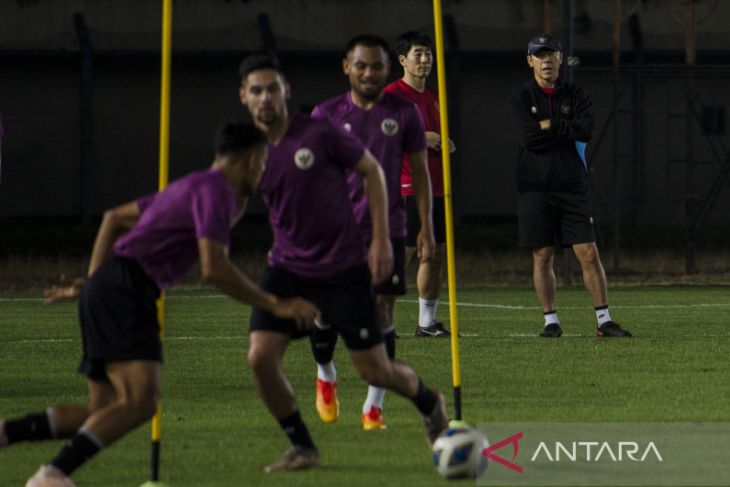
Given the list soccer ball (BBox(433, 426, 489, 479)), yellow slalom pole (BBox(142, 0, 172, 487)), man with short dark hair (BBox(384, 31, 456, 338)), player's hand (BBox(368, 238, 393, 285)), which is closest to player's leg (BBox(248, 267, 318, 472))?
player's hand (BBox(368, 238, 393, 285))

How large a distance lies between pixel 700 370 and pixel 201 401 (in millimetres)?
3691

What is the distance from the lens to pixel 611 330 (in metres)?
15.6

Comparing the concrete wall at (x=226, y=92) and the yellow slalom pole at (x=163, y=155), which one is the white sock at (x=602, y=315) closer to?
the yellow slalom pole at (x=163, y=155)

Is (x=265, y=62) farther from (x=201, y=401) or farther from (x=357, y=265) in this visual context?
(x=201, y=401)

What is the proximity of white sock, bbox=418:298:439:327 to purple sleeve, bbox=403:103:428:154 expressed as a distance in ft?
17.2

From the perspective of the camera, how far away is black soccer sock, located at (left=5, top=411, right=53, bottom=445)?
860cm

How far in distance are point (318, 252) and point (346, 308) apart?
0.30 meters

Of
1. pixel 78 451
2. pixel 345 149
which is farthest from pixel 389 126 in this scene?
pixel 78 451

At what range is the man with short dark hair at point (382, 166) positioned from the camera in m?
10.3

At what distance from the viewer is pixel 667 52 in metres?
36.3

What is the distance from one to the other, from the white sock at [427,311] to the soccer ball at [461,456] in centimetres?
704

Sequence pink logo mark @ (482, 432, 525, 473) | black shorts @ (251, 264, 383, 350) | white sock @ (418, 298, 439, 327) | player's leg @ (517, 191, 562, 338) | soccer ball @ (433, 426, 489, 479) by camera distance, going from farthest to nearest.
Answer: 1. white sock @ (418, 298, 439, 327)
2. player's leg @ (517, 191, 562, 338)
3. black shorts @ (251, 264, 383, 350)
4. pink logo mark @ (482, 432, 525, 473)
5. soccer ball @ (433, 426, 489, 479)

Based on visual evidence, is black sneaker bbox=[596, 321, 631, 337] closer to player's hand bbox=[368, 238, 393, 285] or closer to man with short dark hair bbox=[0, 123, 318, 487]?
player's hand bbox=[368, 238, 393, 285]

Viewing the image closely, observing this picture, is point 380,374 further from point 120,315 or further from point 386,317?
point 386,317
